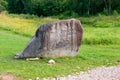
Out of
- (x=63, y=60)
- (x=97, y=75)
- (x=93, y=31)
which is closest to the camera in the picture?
(x=97, y=75)

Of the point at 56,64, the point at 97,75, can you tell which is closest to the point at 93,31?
the point at 56,64

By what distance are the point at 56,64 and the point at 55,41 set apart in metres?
1.39

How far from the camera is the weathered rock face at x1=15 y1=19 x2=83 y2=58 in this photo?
17.8 m

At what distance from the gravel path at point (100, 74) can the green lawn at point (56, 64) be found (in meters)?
0.50

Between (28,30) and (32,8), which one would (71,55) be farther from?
(32,8)

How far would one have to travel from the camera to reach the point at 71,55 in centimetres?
1872

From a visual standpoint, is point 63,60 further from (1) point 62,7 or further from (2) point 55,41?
(1) point 62,7

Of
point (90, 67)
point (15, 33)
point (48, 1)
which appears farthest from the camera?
point (48, 1)

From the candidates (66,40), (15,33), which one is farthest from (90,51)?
(15,33)

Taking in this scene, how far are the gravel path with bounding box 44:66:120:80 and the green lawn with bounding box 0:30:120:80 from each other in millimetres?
500

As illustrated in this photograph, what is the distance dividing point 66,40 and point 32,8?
66.2 meters

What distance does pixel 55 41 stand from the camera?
18016mm

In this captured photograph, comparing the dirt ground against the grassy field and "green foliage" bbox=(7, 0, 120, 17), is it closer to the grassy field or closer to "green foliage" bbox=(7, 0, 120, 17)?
the grassy field

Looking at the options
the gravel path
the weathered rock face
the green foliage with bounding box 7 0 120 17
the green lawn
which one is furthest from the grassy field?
the green foliage with bounding box 7 0 120 17
